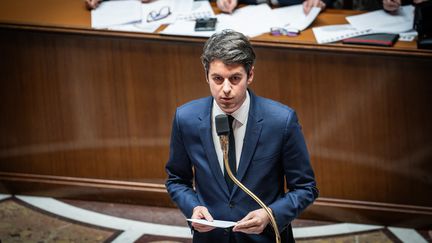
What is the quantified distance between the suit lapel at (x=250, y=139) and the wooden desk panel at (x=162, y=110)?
6.14ft

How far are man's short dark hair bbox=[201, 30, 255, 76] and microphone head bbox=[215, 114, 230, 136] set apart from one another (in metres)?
0.21

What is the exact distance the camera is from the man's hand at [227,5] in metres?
5.19

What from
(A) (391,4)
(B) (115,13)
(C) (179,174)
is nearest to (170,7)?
(B) (115,13)

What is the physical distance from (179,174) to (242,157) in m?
0.32

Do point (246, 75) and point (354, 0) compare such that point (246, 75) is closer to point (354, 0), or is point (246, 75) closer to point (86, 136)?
point (86, 136)

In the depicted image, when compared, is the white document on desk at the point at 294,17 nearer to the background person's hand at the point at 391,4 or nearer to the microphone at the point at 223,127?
the background person's hand at the point at 391,4

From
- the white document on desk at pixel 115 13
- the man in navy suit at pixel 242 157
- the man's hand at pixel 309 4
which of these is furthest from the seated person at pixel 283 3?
the man in navy suit at pixel 242 157

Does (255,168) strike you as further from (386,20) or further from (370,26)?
(386,20)

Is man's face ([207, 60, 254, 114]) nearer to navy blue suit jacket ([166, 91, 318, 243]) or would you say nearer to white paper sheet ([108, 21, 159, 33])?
navy blue suit jacket ([166, 91, 318, 243])

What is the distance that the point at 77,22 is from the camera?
203 inches

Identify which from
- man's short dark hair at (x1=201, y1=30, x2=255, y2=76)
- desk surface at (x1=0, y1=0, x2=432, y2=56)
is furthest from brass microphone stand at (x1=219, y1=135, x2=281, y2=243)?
desk surface at (x1=0, y1=0, x2=432, y2=56)

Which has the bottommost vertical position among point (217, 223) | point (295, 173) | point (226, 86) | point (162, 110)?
point (162, 110)

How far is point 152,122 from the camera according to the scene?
5102 mm

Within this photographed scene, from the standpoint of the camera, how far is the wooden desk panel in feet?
15.5
